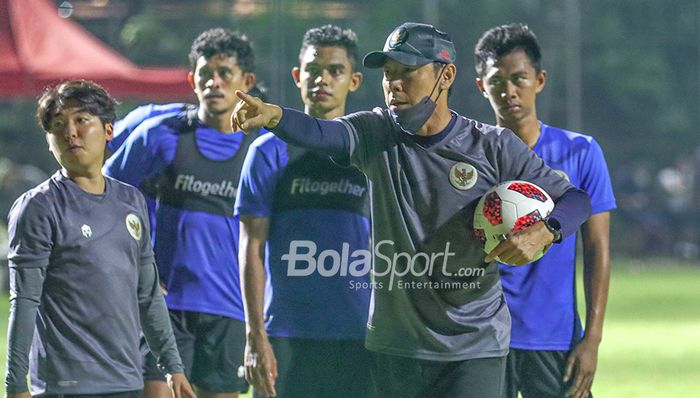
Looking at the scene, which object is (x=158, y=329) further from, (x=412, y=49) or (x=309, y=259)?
(x=412, y=49)

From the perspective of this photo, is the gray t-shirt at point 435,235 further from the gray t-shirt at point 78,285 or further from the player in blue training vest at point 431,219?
the gray t-shirt at point 78,285

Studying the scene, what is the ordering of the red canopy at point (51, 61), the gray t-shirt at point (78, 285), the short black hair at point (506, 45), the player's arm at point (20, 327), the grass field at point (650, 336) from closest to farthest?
the player's arm at point (20, 327)
the gray t-shirt at point (78, 285)
the short black hair at point (506, 45)
the grass field at point (650, 336)
the red canopy at point (51, 61)

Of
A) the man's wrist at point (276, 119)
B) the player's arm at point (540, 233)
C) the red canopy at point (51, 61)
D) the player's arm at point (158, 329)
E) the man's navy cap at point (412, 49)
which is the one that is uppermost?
the red canopy at point (51, 61)

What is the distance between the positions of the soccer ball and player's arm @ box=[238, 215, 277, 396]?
1.25 meters

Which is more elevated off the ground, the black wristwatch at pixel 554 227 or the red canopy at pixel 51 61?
the red canopy at pixel 51 61

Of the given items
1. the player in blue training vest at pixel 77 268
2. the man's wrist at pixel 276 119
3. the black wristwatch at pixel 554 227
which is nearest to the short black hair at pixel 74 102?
the player in blue training vest at pixel 77 268

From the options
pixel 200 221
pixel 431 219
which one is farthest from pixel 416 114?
pixel 200 221

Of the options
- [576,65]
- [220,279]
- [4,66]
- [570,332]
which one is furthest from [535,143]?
[576,65]

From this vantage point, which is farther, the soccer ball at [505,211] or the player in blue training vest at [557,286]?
the player in blue training vest at [557,286]

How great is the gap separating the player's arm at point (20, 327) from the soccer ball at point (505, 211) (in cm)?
160

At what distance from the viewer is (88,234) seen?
4.94 metres

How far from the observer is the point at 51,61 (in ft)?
55.0

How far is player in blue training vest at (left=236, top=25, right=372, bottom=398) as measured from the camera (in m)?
6.30

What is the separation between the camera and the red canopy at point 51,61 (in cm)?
1641
